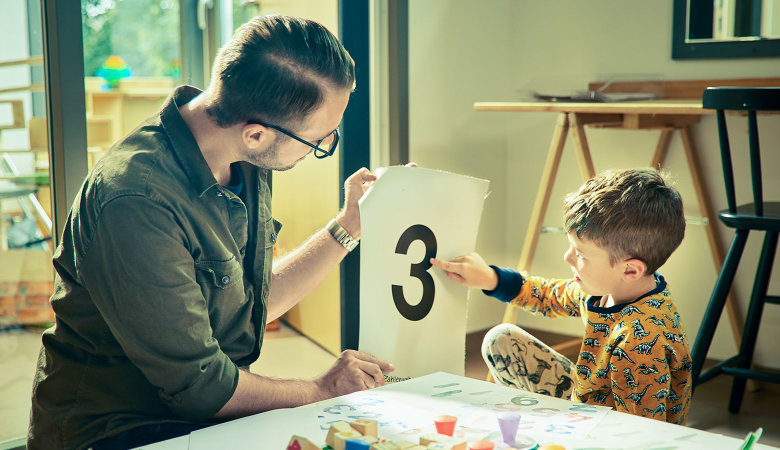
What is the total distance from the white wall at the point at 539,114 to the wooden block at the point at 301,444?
6.75ft

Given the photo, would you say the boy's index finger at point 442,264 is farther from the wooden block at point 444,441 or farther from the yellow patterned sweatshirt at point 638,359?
the wooden block at point 444,441

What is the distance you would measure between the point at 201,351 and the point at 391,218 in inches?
19.9

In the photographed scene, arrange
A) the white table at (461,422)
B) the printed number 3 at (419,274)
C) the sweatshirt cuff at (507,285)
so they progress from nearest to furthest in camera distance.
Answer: the white table at (461,422) < the printed number 3 at (419,274) < the sweatshirt cuff at (507,285)

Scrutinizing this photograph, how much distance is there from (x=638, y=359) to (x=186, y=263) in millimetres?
754

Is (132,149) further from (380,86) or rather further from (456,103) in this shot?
(456,103)

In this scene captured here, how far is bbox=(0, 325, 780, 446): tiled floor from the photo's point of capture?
202cm

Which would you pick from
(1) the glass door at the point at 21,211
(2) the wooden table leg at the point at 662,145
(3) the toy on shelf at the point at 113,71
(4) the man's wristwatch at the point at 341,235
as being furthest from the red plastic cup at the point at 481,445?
(3) the toy on shelf at the point at 113,71

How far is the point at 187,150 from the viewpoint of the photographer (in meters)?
1.17

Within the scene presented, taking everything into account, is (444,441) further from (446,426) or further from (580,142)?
(580,142)

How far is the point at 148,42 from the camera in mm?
4727

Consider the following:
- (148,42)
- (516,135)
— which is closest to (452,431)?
(516,135)

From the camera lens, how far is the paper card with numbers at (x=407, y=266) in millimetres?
1458

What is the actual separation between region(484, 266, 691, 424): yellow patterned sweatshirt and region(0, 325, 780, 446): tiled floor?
3.23ft

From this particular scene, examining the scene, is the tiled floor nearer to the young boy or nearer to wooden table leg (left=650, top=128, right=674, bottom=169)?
wooden table leg (left=650, top=128, right=674, bottom=169)
